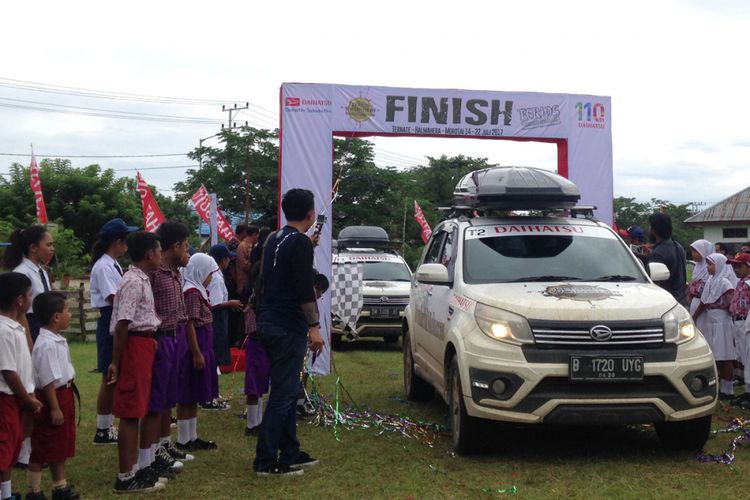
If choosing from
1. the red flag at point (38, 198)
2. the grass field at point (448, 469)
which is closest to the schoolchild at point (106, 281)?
the grass field at point (448, 469)

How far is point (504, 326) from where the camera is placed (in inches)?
241

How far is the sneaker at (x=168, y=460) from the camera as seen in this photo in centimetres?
596

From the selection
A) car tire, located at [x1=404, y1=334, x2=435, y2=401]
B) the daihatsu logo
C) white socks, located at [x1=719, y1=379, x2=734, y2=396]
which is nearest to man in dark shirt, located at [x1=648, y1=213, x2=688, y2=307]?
white socks, located at [x1=719, y1=379, x2=734, y2=396]

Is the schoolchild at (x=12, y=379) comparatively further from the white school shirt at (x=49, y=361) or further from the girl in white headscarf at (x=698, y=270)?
the girl in white headscarf at (x=698, y=270)

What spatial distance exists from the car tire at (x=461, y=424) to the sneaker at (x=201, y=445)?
2.03 meters

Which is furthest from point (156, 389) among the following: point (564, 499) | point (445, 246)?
point (445, 246)

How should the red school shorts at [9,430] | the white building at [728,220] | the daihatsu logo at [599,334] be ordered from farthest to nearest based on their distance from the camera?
1. the white building at [728,220]
2. the daihatsu logo at [599,334]
3. the red school shorts at [9,430]

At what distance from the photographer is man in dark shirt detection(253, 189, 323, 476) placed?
5820 millimetres

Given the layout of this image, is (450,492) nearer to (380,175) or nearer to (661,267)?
(661,267)

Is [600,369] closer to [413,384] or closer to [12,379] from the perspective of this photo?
[413,384]

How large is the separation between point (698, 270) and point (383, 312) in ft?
21.9

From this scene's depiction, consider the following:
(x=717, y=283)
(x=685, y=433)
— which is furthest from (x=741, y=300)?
(x=685, y=433)

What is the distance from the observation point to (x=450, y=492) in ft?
17.8

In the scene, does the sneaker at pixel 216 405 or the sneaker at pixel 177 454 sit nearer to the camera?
the sneaker at pixel 177 454
